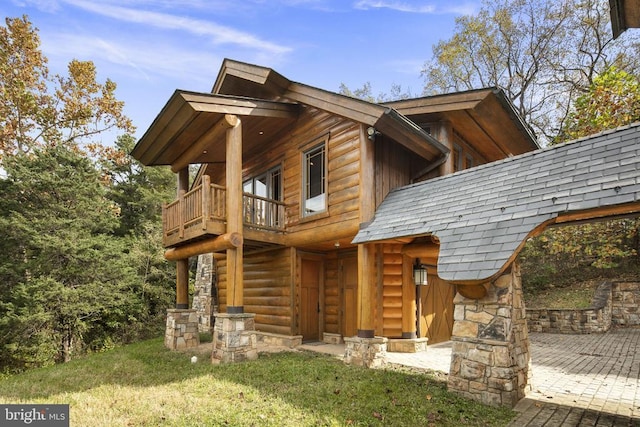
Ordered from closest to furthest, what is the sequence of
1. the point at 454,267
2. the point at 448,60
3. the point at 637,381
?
the point at 454,267 → the point at 637,381 → the point at 448,60

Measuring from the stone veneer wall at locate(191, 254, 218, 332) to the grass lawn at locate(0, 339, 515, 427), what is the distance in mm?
6174

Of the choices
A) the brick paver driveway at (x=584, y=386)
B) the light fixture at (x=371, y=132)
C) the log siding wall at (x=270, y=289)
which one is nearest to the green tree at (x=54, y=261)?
the log siding wall at (x=270, y=289)

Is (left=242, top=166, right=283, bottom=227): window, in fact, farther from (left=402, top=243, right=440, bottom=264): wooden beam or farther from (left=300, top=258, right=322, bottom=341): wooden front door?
(left=402, top=243, right=440, bottom=264): wooden beam

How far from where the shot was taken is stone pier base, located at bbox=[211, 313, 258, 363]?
7922 millimetres

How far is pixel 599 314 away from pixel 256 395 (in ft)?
40.1

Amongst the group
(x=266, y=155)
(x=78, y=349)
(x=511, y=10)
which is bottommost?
(x=78, y=349)

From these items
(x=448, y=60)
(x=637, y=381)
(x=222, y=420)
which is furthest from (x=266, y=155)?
(x=448, y=60)

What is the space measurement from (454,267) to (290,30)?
753 centimetres

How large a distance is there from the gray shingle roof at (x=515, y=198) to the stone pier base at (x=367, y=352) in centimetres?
214

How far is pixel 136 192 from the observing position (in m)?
20.4

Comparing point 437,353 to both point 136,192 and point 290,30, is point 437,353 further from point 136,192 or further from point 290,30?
point 136,192

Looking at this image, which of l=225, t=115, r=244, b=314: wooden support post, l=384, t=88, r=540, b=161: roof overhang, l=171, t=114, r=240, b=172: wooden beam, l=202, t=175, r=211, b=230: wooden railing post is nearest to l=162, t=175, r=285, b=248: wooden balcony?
l=202, t=175, r=211, b=230: wooden railing post

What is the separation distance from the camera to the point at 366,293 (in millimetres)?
7582

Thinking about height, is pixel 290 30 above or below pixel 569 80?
below
